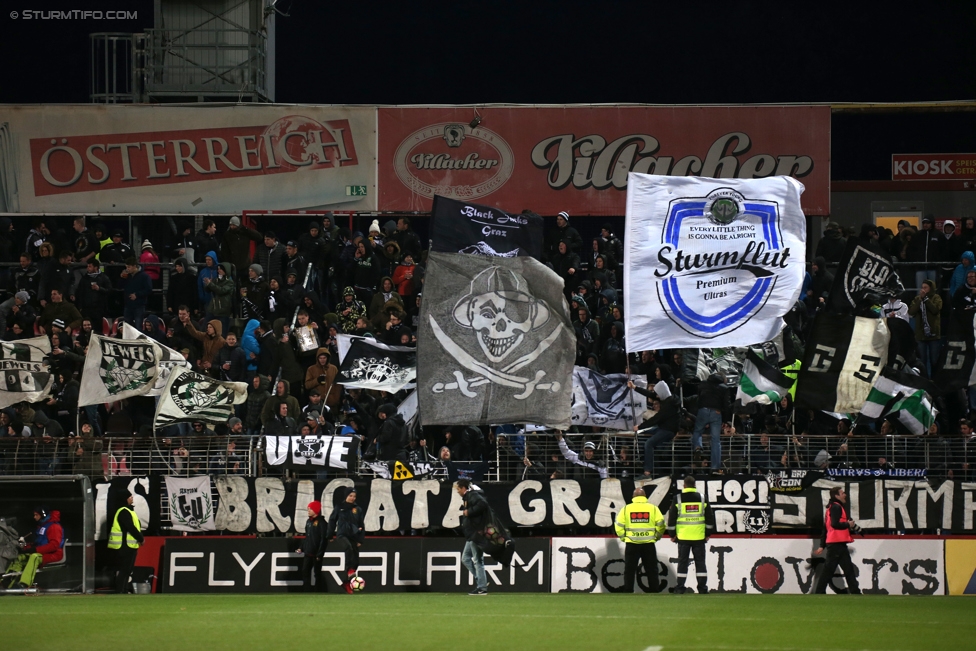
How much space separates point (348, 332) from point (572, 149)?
29.6ft

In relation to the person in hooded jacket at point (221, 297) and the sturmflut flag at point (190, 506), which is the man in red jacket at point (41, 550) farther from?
the person in hooded jacket at point (221, 297)

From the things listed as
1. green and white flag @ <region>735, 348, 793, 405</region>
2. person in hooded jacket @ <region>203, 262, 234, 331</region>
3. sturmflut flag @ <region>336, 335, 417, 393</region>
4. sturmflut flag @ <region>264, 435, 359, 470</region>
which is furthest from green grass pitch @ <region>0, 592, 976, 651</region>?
person in hooded jacket @ <region>203, 262, 234, 331</region>

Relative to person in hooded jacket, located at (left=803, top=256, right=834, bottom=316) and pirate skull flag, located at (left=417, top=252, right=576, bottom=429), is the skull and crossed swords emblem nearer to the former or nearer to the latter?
pirate skull flag, located at (left=417, top=252, right=576, bottom=429)

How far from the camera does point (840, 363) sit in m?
21.3

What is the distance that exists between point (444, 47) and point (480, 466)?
751 inches

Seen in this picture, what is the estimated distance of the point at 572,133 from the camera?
108 ft

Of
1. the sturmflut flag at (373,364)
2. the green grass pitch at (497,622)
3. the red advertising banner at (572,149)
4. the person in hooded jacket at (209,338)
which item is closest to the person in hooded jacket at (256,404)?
the sturmflut flag at (373,364)

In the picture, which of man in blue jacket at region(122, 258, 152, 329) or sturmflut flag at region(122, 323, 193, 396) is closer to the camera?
sturmflut flag at region(122, 323, 193, 396)

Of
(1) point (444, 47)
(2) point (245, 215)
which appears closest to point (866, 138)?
(1) point (444, 47)

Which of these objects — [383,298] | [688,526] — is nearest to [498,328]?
[688,526]

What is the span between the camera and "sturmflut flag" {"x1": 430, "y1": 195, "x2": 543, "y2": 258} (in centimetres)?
2075

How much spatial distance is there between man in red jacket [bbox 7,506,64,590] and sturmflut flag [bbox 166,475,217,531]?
174 cm

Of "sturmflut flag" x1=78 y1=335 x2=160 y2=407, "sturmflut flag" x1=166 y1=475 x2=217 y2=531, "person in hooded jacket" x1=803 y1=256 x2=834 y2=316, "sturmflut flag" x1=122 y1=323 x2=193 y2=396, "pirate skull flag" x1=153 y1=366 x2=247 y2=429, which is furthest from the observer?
"person in hooded jacket" x1=803 y1=256 x2=834 y2=316

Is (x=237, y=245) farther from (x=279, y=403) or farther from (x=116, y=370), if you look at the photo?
(x=279, y=403)
